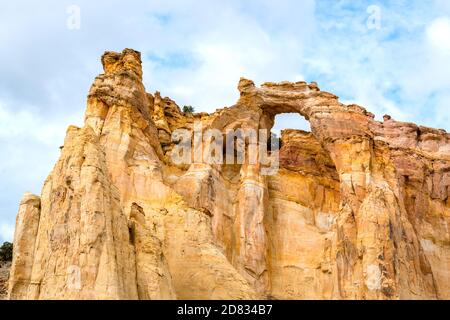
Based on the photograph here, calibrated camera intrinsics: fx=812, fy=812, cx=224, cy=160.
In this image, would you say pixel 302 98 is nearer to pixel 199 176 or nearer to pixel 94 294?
pixel 199 176

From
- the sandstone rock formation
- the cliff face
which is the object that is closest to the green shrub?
the sandstone rock formation

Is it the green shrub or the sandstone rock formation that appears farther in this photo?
the green shrub

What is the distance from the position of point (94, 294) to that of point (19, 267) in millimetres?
5098

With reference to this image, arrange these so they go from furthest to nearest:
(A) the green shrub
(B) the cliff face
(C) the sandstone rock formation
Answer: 1. (A) the green shrub
2. (C) the sandstone rock formation
3. (B) the cliff face

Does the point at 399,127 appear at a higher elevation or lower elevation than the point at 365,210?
higher

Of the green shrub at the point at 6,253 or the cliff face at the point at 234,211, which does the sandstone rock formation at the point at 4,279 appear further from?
the cliff face at the point at 234,211

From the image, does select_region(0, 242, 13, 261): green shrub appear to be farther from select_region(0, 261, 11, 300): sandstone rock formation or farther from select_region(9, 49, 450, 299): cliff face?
select_region(9, 49, 450, 299): cliff face

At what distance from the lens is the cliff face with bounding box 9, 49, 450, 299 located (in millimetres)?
23219

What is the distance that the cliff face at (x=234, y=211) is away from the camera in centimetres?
2322

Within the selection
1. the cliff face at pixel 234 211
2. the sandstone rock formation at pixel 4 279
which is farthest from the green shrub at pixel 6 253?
the cliff face at pixel 234 211

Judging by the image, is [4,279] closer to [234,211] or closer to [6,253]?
[6,253]

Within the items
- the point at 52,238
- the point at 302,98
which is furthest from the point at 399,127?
the point at 52,238

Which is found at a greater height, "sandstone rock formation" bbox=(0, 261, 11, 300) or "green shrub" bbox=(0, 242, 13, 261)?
"green shrub" bbox=(0, 242, 13, 261)
